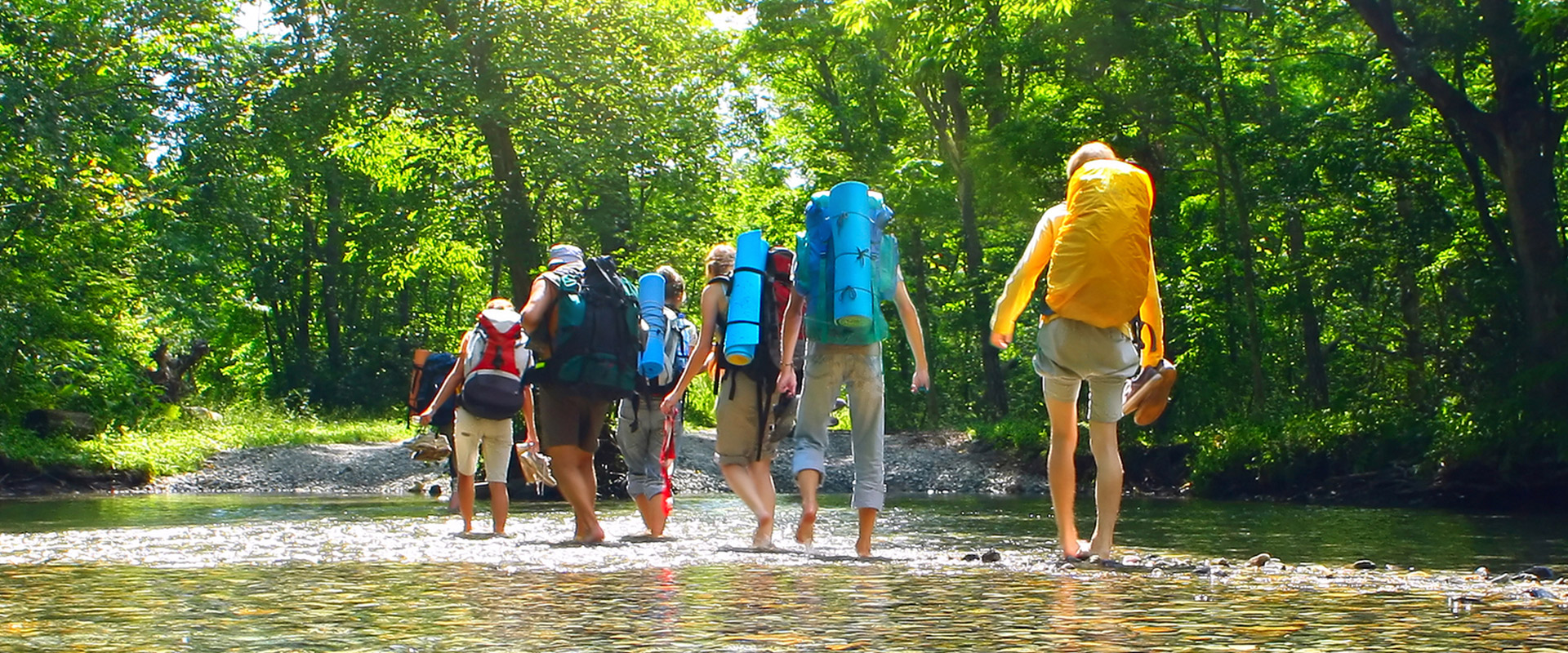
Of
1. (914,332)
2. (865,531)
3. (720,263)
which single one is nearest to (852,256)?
(914,332)

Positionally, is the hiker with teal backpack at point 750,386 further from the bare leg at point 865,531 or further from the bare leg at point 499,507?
the bare leg at point 499,507

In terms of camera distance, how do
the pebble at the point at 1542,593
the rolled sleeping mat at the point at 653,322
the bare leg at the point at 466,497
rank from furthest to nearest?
the bare leg at the point at 466,497, the rolled sleeping mat at the point at 653,322, the pebble at the point at 1542,593

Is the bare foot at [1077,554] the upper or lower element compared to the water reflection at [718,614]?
upper

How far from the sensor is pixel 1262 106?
24297 millimetres

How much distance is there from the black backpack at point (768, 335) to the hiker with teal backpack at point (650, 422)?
0.94m

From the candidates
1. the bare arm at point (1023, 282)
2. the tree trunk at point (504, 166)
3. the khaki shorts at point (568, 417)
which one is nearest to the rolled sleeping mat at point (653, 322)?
the khaki shorts at point (568, 417)

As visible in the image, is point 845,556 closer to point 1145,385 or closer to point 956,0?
point 1145,385

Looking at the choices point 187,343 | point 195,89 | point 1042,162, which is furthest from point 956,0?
point 187,343

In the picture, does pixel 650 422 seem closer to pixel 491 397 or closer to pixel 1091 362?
pixel 491 397

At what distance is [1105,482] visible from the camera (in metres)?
7.81

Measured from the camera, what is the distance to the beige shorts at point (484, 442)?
11.3 metres

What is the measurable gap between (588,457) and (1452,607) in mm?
5564

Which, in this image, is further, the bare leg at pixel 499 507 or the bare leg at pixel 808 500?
the bare leg at pixel 499 507

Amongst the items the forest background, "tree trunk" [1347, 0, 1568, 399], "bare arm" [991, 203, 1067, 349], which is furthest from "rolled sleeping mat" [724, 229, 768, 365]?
"tree trunk" [1347, 0, 1568, 399]
